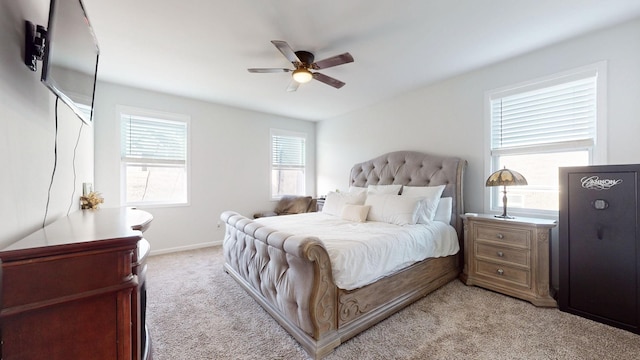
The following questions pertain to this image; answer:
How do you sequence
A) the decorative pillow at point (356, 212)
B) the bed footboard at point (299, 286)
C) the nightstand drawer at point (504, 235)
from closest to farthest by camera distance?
the bed footboard at point (299, 286) → the nightstand drawer at point (504, 235) → the decorative pillow at point (356, 212)

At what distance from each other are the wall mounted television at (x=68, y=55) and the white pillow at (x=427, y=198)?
10.1 ft

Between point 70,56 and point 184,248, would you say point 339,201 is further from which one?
point 70,56

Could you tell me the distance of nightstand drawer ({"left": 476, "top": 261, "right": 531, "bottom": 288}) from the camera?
249 centimetres

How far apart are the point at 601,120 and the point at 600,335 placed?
1870 millimetres

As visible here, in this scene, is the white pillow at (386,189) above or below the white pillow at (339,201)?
above

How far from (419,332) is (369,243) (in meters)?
0.78

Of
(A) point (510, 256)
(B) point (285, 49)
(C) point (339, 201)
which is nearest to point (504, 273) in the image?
(A) point (510, 256)

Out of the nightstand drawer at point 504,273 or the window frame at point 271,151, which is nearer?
the nightstand drawer at point 504,273

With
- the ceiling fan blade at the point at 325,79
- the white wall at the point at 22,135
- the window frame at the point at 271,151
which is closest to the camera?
the white wall at the point at 22,135

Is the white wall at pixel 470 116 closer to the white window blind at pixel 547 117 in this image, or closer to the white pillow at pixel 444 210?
the white window blind at pixel 547 117

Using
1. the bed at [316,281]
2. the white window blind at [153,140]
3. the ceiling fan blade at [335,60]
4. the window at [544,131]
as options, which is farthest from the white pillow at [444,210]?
the white window blind at [153,140]

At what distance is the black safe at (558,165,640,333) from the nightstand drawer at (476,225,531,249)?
0.26 metres

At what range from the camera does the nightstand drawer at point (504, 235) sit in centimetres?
250

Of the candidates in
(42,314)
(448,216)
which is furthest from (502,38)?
(42,314)
